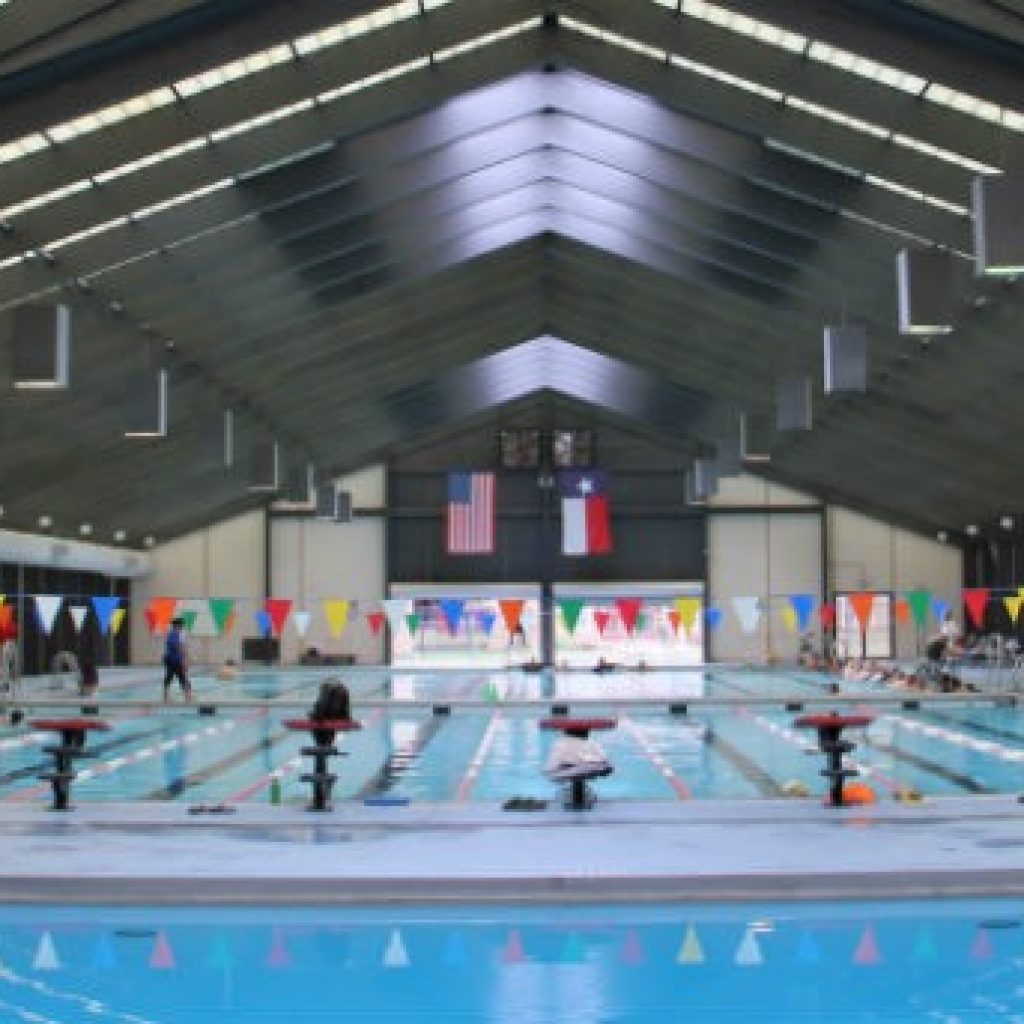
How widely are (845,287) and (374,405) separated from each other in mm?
18497

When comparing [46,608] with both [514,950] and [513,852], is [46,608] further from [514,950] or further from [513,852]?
[514,950]

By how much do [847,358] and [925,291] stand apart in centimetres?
338

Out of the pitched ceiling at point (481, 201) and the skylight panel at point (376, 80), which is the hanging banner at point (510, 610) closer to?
the pitched ceiling at point (481, 201)

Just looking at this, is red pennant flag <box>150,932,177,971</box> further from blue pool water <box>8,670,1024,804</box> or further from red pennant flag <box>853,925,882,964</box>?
blue pool water <box>8,670,1024,804</box>

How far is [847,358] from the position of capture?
19953 millimetres

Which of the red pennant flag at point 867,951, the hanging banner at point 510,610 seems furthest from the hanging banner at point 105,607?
the red pennant flag at point 867,951

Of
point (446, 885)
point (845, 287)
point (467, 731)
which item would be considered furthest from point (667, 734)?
point (446, 885)

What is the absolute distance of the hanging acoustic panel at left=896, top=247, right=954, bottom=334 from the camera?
16.5 metres

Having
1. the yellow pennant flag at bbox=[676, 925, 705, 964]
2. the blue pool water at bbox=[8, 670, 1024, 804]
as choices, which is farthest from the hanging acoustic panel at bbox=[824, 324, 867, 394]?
the yellow pennant flag at bbox=[676, 925, 705, 964]

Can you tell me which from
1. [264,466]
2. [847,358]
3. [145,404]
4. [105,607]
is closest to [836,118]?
[847,358]

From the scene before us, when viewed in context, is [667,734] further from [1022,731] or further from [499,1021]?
[499,1021]

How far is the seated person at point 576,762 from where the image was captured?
13320mm

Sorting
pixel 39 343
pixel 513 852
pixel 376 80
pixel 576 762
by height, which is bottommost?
pixel 513 852

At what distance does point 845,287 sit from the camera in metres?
25.2
